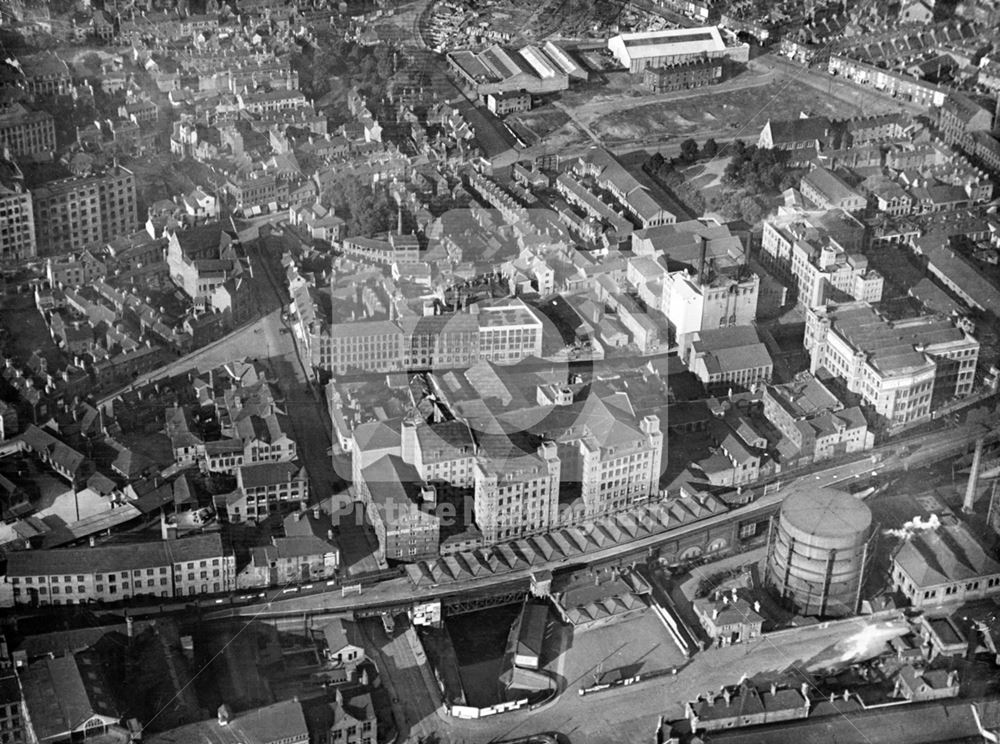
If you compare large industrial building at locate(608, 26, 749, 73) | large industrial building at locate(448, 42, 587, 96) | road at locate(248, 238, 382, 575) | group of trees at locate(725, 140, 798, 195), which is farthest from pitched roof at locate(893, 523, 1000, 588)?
large industrial building at locate(608, 26, 749, 73)

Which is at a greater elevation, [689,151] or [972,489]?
[689,151]

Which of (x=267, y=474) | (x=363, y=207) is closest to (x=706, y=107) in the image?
(x=363, y=207)

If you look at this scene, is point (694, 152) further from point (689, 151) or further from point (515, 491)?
point (515, 491)

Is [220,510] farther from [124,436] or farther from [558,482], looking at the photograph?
[558,482]

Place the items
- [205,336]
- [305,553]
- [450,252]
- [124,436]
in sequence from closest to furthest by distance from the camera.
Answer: [305,553] → [124,436] → [205,336] → [450,252]

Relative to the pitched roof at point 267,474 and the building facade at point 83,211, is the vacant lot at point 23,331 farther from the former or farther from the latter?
the pitched roof at point 267,474

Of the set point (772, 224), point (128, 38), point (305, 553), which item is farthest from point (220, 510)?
point (128, 38)
